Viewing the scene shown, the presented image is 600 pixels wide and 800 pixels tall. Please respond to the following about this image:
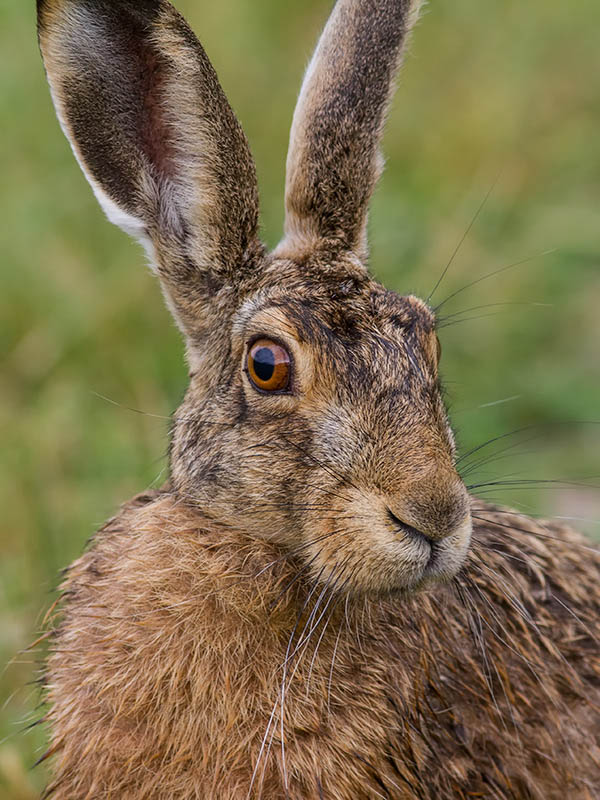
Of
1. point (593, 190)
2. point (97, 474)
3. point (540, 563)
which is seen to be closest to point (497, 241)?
point (593, 190)

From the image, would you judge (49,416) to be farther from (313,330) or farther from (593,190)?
(593,190)

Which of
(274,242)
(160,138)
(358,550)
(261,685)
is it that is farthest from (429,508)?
(274,242)

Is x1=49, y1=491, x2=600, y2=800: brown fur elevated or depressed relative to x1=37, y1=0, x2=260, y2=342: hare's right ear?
depressed

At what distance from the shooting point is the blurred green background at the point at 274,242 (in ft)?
16.8

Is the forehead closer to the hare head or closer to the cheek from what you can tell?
the hare head

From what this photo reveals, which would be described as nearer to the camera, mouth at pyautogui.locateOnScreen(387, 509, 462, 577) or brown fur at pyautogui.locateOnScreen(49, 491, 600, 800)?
mouth at pyautogui.locateOnScreen(387, 509, 462, 577)

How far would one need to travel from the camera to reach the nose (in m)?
2.99

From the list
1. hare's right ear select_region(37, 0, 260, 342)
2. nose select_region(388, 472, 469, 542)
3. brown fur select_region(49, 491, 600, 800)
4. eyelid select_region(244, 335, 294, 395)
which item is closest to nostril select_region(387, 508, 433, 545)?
nose select_region(388, 472, 469, 542)

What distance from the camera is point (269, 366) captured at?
3.34 meters

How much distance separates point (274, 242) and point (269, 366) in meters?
2.88

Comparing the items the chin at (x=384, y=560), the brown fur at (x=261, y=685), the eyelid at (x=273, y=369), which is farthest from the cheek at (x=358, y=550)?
the eyelid at (x=273, y=369)

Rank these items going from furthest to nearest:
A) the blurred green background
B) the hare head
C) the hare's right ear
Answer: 1. the blurred green background
2. the hare's right ear
3. the hare head

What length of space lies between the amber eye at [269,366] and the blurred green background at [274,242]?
4.27 feet

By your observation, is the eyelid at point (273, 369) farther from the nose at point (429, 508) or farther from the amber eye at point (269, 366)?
the nose at point (429, 508)
